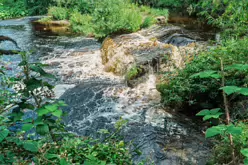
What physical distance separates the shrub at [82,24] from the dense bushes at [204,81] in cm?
800

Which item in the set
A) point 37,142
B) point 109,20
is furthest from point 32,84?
point 109,20

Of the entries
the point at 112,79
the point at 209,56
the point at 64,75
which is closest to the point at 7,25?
the point at 64,75

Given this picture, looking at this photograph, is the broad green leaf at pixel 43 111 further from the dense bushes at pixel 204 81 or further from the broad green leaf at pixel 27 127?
the dense bushes at pixel 204 81

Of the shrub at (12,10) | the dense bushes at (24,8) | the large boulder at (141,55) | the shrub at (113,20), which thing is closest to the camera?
the large boulder at (141,55)

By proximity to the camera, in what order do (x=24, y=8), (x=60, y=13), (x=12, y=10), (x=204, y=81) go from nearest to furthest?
(x=204, y=81) < (x=60, y=13) < (x=12, y=10) < (x=24, y=8)

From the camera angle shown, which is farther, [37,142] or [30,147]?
[37,142]

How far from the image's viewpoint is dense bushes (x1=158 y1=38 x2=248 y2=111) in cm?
455

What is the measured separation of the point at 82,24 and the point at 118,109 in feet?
29.4

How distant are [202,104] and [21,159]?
3698 millimetres

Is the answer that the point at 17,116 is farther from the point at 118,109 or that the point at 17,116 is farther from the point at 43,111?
the point at 118,109

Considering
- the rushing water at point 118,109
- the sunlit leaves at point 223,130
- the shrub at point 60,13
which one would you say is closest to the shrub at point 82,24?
the shrub at point 60,13

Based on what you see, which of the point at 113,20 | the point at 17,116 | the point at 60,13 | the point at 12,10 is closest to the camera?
the point at 17,116

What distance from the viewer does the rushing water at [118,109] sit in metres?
4.01

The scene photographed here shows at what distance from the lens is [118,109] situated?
563 centimetres
